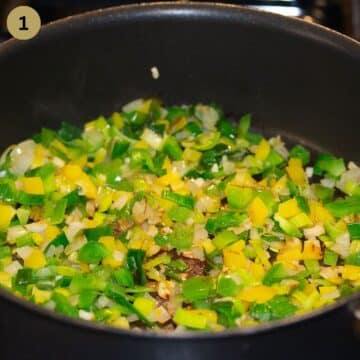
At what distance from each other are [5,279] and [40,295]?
8cm

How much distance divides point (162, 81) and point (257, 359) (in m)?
0.72

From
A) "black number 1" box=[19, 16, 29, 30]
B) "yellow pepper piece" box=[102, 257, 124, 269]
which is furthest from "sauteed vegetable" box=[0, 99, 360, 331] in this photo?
"black number 1" box=[19, 16, 29, 30]

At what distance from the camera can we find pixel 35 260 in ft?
4.09

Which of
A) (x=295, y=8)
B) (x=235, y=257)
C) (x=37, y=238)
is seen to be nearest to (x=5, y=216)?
(x=37, y=238)

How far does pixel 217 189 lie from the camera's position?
1.38m

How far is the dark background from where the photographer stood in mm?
1538

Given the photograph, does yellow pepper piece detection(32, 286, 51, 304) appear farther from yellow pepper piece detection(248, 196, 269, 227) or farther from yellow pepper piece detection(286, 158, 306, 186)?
yellow pepper piece detection(286, 158, 306, 186)

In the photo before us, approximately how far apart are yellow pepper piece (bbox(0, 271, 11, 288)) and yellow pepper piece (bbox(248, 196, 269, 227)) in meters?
0.41

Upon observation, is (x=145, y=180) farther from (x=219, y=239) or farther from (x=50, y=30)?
(x=50, y=30)

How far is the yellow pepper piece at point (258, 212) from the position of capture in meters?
1.33

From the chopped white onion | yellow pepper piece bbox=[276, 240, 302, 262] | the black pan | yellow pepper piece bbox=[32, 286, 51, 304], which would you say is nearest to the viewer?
yellow pepper piece bbox=[32, 286, 51, 304]

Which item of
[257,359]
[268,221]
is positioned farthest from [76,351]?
[268,221]

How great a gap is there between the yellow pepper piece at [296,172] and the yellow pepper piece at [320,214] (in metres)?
0.07

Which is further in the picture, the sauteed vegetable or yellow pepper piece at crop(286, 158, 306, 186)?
yellow pepper piece at crop(286, 158, 306, 186)
